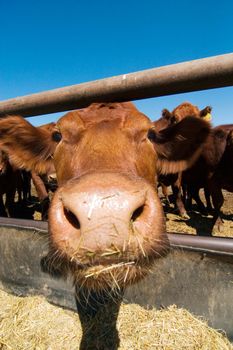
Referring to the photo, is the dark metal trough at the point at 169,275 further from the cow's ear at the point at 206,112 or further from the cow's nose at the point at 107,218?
the cow's ear at the point at 206,112

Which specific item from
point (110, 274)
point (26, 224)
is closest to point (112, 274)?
point (110, 274)

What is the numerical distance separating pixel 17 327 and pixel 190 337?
164 centimetres

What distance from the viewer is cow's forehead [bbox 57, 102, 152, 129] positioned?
9.38 ft

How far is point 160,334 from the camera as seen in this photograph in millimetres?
2605

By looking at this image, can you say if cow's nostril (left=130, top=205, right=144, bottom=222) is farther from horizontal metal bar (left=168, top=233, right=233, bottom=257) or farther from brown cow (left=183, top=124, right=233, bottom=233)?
brown cow (left=183, top=124, right=233, bottom=233)

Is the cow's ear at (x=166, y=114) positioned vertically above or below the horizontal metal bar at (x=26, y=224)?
below

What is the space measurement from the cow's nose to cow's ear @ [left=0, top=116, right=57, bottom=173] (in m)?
1.73

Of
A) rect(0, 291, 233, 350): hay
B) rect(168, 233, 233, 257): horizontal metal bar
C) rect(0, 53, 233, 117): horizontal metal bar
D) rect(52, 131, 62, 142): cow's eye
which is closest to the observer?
rect(168, 233, 233, 257): horizontal metal bar

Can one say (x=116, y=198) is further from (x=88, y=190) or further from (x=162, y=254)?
(x=162, y=254)

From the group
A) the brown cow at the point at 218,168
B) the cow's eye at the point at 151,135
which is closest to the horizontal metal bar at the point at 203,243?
the cow's eye at the point at 151,135

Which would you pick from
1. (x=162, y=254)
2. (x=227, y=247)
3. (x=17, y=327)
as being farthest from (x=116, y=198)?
(x=17, y=327)

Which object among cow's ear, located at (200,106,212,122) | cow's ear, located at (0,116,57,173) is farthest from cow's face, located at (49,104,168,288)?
cow's ear, located at (200,106,212,122)

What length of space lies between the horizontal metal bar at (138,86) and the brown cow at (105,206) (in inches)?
7.4

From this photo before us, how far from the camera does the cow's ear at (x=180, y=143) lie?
11.1ft
